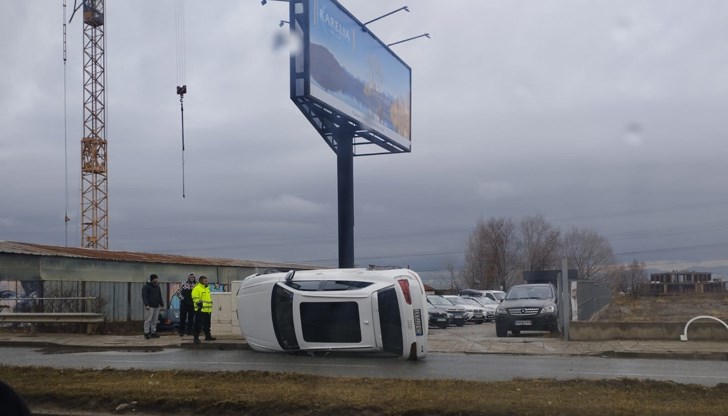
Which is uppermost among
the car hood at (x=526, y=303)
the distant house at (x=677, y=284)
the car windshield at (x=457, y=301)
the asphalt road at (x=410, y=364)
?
the car hood at (x=526, y=303)

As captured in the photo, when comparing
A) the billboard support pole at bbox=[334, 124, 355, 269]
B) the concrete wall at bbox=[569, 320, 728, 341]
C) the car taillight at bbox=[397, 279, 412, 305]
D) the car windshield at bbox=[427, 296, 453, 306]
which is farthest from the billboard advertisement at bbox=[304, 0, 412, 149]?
the concrete wall at bbox=[569, 320, 728, 341]

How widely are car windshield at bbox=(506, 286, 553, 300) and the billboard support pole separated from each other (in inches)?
249

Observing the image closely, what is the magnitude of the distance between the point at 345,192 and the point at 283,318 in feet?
38.4

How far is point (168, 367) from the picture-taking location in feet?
44.0

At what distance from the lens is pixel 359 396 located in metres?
9.10

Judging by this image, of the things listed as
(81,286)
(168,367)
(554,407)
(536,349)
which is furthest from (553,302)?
(81,286)

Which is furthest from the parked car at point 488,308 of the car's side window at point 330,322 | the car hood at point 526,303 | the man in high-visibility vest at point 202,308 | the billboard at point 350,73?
the car's side window at point 330,322

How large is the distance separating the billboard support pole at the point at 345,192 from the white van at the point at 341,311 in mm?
11072

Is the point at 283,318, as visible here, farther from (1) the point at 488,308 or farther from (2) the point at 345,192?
(1) the point at 488,308

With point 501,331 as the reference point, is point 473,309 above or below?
below

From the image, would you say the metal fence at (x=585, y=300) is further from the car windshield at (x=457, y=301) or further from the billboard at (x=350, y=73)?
the billboard at (x=350, y=73)

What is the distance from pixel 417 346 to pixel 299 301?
2.45m

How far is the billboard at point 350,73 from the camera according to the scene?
2241 centimetres

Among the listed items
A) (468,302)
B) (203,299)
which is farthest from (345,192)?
(468,302)
